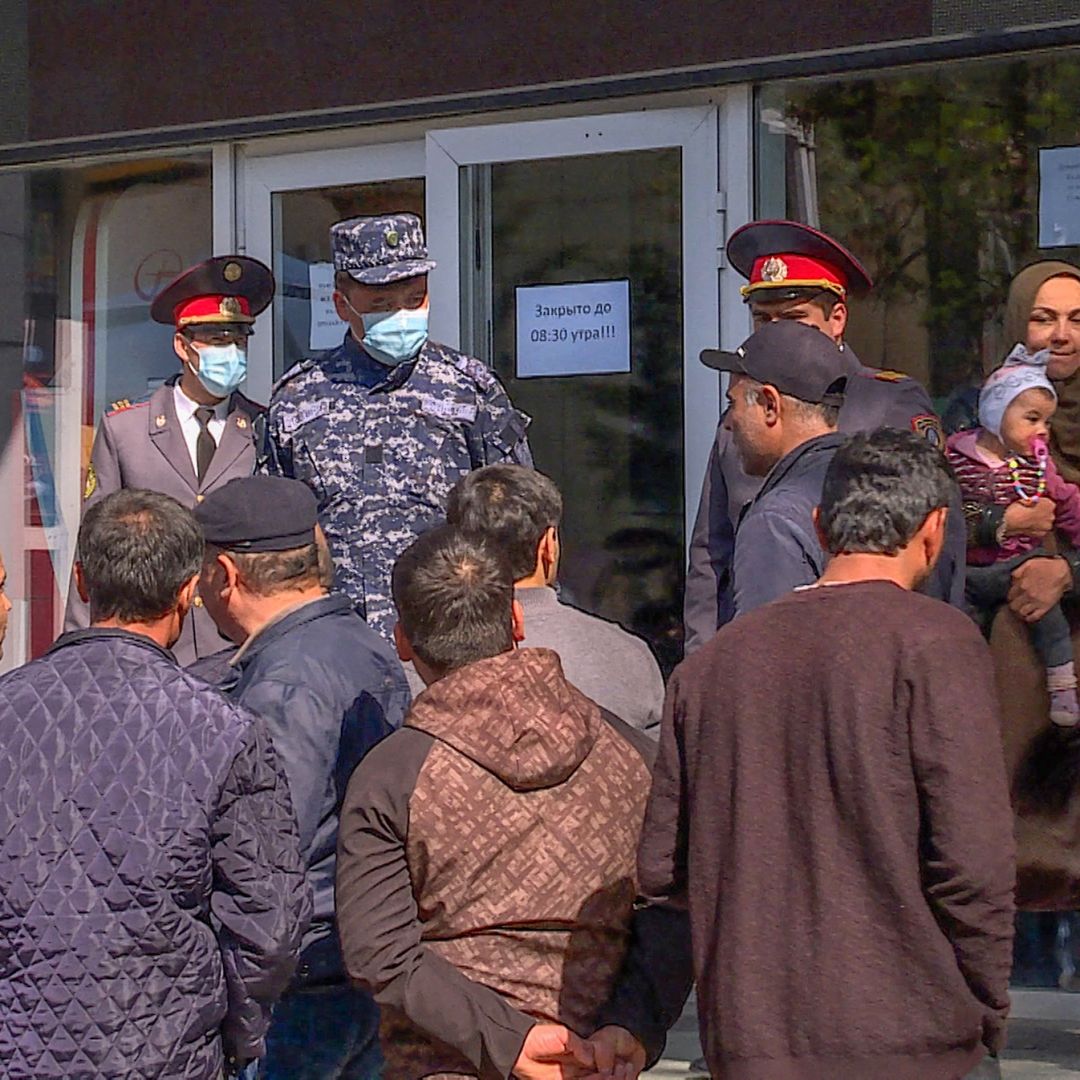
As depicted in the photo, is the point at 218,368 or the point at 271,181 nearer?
the point at 218,368

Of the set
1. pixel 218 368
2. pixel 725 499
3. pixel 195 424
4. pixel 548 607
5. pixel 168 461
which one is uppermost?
pixel 218 368

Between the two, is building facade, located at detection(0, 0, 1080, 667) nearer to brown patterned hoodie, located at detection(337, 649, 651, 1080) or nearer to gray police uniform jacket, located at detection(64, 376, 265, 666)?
gray police uniform jacket, located at detection(64, 376, 265, 666)

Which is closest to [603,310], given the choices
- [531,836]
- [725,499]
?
[725,499]

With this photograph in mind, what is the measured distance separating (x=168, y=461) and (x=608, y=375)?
131 centimetres

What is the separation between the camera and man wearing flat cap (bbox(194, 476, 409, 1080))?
3289 mm

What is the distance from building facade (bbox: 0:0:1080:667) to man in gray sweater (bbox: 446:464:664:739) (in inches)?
74.6

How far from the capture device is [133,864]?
2793mm

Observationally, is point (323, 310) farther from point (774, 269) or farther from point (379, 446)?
point (774, 269)

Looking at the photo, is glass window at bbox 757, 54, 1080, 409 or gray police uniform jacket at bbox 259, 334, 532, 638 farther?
glass window at bbox 757, 54, 1080, 409

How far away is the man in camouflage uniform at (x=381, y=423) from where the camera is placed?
454 centimetres

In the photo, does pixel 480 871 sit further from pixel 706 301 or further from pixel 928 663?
pixel 706 301

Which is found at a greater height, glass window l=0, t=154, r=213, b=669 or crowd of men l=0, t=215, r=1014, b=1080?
glass window l=0, t=154, r=213, b=669

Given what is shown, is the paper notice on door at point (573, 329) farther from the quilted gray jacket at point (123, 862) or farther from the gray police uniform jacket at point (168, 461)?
the quilted gray jacket at point (123, 862)

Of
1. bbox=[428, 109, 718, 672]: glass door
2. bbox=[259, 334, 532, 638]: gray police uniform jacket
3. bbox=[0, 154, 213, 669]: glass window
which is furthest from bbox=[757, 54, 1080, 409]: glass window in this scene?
bbox=[0, 154, 213, 669]: glass window
